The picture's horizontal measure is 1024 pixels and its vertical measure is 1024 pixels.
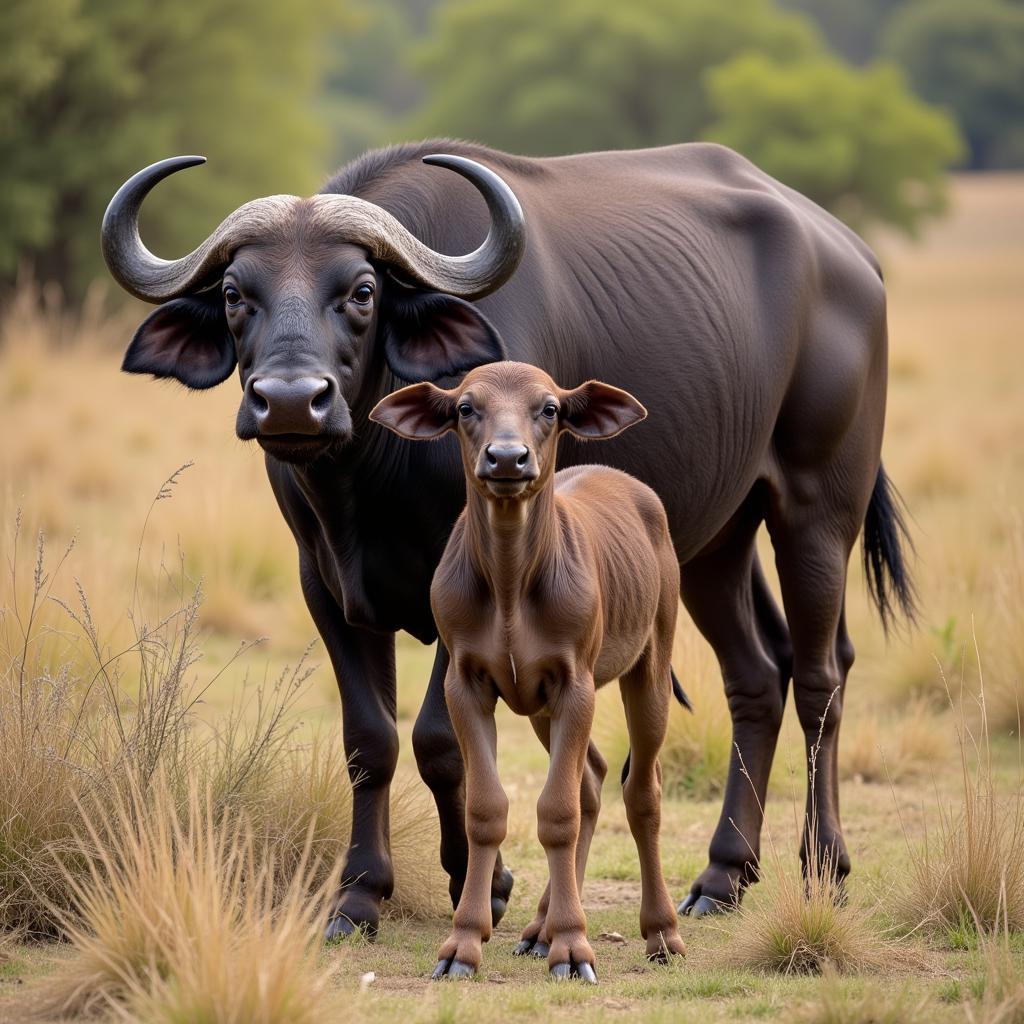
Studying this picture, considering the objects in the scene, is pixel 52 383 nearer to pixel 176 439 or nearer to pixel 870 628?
pixel 176 439

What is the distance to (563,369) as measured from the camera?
21.1 feet

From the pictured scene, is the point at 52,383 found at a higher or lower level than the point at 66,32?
lower

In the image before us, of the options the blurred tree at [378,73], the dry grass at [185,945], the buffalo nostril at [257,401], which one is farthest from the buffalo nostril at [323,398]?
the blurred tree at [378,73]

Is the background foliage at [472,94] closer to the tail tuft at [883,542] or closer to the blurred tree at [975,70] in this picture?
the blurred tree at [975,70]

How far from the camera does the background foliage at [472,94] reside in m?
25.8

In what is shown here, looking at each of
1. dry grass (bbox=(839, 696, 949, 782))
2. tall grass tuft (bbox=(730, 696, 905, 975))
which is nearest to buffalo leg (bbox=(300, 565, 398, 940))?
tall grass tuft (bbox=(730, 696, 905, 975))

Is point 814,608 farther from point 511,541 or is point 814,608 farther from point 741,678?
point 511,541

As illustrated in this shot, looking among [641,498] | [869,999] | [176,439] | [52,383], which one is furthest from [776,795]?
[52,383]

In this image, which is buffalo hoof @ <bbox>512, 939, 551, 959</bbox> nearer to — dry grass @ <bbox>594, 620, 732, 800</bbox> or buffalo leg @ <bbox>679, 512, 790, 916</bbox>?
buffalo leg @ <bbox>679, 512, 790, 916</bbox>

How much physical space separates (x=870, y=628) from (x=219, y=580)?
15.2 ft

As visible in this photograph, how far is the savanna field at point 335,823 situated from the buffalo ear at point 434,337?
914 mm

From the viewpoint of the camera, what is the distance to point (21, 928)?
553 cm

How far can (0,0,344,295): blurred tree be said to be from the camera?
2486 centimetres

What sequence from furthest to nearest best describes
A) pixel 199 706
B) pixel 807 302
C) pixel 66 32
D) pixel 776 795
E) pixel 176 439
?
pixel 66 32
pixel 176 439
pixel 199 706
pixel 776 795
pixel 807 302
